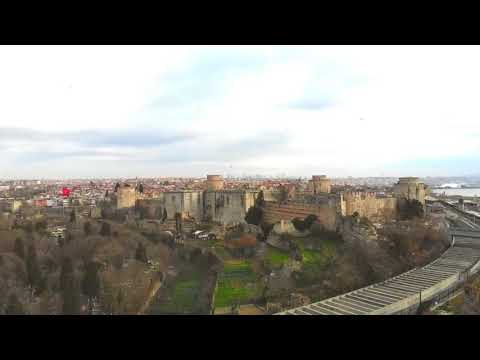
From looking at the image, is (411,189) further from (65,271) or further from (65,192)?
(65,192)

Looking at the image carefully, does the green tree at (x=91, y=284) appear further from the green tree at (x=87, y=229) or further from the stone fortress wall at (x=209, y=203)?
the stone fortress wall at (x=209, y=203)

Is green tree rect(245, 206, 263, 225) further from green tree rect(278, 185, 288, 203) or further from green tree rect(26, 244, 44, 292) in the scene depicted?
green tree rect(26, 244, 44, 292)

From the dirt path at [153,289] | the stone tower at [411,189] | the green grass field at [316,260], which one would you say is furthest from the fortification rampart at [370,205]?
the dirt path at [153,289]

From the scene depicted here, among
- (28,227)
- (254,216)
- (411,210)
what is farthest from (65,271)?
(411,210)
